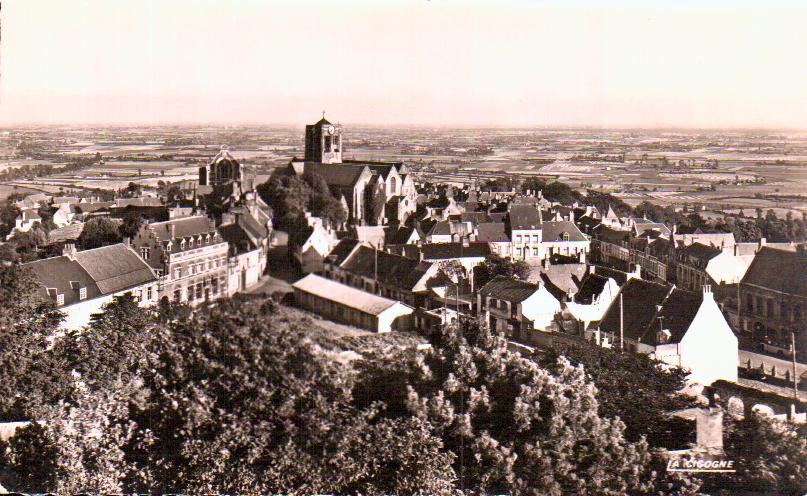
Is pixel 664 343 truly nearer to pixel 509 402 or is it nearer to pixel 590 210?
pixel 509 402

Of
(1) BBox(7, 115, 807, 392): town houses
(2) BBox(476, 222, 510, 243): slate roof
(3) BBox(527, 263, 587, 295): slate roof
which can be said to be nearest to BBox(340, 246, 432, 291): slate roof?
(1) BBox(7, 115, 807, 392): town houses

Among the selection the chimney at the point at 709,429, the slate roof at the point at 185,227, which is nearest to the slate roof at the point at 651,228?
the chimney at the point at 709,429

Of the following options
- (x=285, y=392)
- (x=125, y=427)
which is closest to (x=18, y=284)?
(x=125, y=427)

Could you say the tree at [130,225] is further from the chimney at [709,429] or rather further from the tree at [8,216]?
the chimney at [709,429]

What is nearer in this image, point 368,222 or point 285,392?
point 285,392

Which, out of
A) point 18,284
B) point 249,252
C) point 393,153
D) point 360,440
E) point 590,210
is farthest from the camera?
point 590,210

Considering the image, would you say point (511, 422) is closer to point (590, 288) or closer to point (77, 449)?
point (77, 449)

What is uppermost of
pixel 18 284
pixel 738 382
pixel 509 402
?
pixel 18 284

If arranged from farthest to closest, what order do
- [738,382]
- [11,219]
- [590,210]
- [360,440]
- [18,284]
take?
1. [590,210]
2. [11,219]
3. [738,382]
4. [18,284]
5. [360,440]
